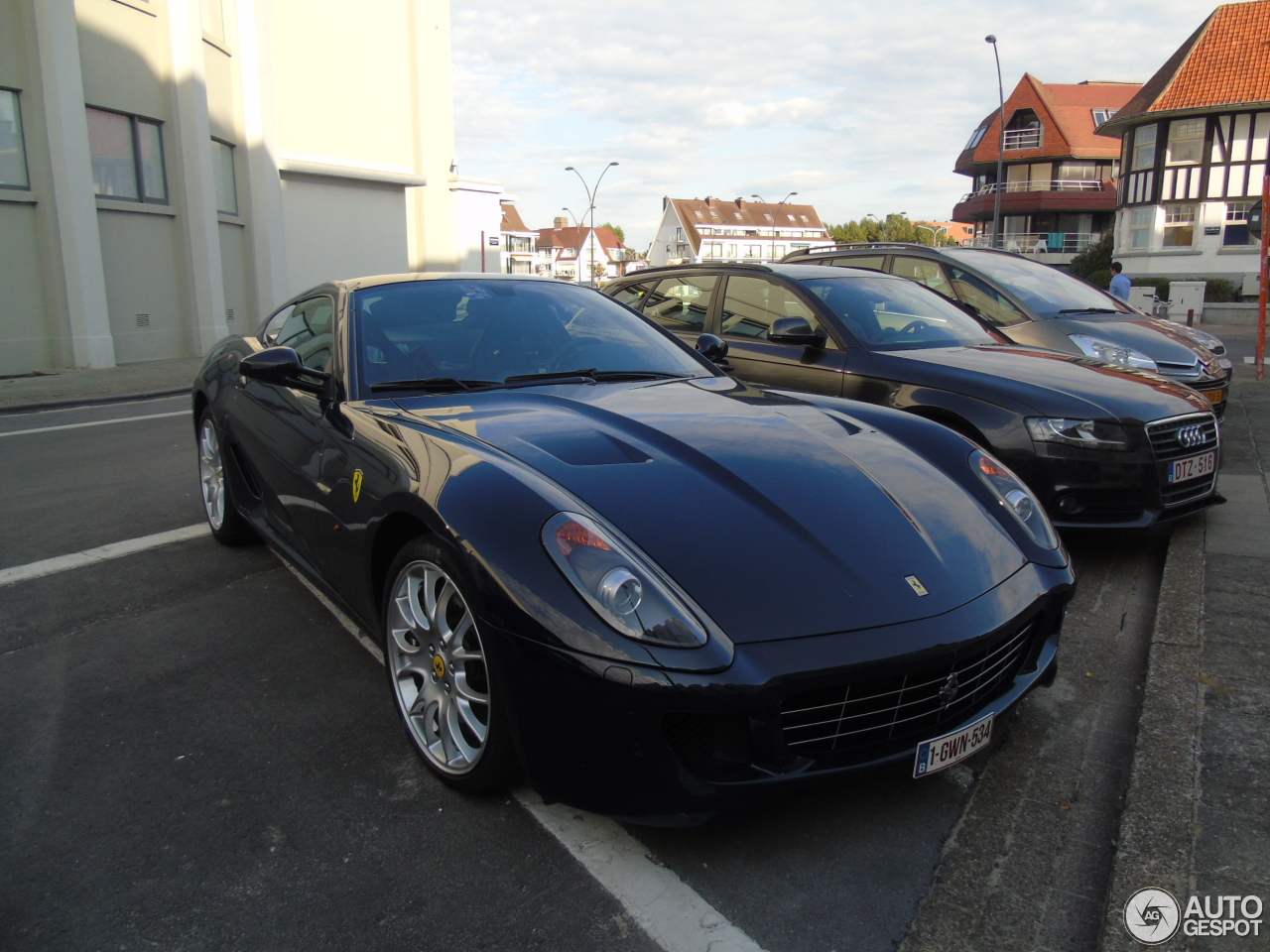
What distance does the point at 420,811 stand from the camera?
8.21 ft

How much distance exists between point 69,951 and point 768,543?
5.90 feet

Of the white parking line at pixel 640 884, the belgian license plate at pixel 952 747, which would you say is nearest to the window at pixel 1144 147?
the belgian license plate at pixel 952 747

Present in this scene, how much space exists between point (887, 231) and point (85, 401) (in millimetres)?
88042

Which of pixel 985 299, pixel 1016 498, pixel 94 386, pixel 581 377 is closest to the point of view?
pixel 1016 498

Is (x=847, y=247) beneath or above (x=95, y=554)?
above

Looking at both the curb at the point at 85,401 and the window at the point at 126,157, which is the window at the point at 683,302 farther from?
the window at the point at 126,157

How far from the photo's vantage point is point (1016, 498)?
3.00 meters

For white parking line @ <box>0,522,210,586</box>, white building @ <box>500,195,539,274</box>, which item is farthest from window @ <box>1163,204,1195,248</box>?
white building @ <box>500,195,539,274</box>

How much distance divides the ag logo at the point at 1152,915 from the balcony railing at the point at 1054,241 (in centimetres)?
6074

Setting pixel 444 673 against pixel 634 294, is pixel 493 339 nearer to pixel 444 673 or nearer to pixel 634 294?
pixel 444 673

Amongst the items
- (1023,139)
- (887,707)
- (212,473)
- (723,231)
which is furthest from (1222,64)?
(723,231)

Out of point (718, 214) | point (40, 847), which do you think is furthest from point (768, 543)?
point (718, 214)

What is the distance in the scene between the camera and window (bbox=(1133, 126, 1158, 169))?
41125mm

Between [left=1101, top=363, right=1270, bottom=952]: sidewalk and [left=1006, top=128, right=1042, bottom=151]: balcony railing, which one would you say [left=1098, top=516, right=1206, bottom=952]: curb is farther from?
[left=1006, top=128, right=1042, bottom=151]: balcony railing
